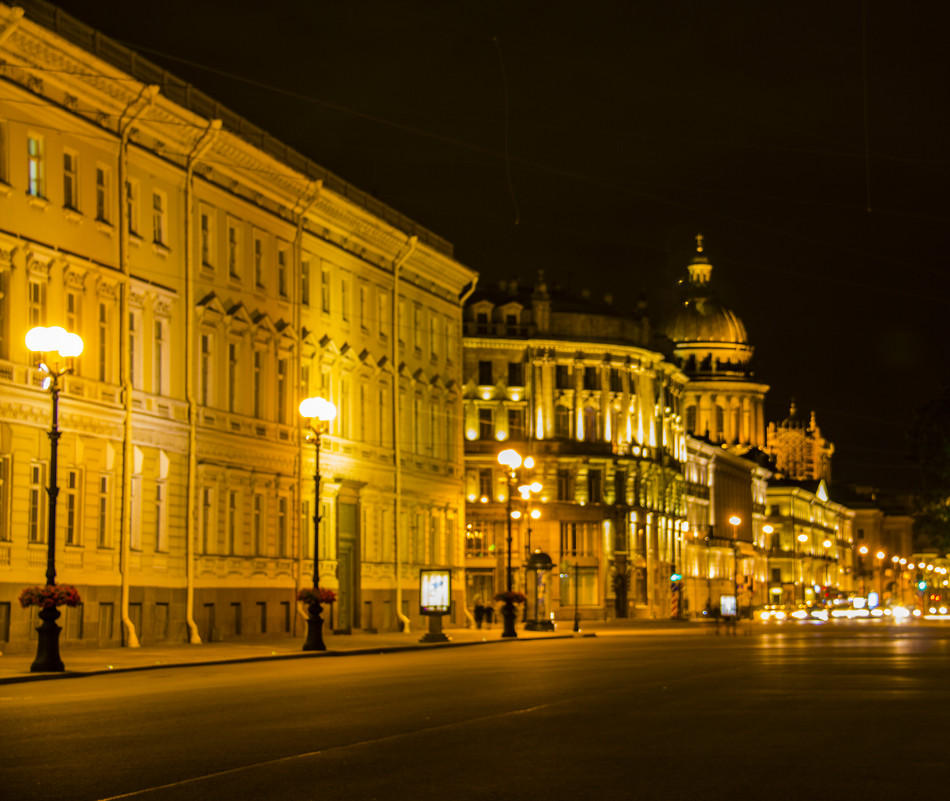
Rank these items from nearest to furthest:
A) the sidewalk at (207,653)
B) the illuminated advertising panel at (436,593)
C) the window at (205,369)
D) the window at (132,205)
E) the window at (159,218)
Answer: the sidewalk at (207,653)
the window at (132,205)
the window at (159,218)
the window at (205,369)
the illuminated advertising panel at (436,593)

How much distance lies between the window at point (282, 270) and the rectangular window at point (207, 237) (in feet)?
18.0

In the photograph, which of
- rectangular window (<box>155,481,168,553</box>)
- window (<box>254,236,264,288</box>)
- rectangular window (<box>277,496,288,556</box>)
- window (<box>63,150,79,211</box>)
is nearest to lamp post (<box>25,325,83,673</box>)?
window (<box>63,150,79,211</box>)

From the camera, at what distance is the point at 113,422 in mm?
46000

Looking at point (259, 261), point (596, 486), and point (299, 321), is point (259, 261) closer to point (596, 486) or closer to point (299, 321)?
point (299, 321)

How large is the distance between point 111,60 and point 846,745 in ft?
→ 110

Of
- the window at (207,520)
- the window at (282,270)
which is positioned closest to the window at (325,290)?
the window at (282,270)

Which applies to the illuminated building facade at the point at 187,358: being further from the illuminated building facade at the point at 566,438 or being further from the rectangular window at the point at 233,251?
the illuminated building facade at the point at 566,438

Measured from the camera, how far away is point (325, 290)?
62312 mm

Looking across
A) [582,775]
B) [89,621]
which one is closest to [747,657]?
[89,621]

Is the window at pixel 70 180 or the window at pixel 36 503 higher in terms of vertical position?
the window at pixel 70 180

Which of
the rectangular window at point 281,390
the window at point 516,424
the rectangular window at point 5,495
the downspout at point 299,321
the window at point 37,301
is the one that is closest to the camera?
the rectangular window at point 5,495

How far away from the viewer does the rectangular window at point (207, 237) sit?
5256 cm

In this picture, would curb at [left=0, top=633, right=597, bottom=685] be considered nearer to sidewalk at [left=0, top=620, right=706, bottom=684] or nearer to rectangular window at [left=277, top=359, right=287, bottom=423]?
sidewalk at [left=0, top=620, right=706, bottom=684]

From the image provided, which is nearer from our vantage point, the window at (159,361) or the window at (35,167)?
the window at (35,167)
